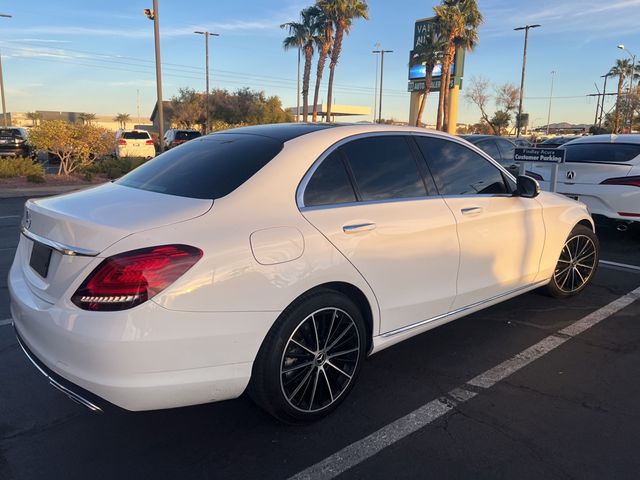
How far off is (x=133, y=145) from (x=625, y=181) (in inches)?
810

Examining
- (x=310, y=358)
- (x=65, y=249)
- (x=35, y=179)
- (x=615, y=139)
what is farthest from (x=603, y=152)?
(x=35, y=179)

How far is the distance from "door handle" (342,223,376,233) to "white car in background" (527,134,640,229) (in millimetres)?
5489

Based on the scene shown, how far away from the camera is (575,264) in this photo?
5.19 meters

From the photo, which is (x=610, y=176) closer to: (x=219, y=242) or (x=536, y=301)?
(x=536, y=301)

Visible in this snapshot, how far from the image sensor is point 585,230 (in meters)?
5.17

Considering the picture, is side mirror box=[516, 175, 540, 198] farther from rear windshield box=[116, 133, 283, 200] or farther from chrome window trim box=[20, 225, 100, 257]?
chrome window trim box=[20, 225, 100, 257]

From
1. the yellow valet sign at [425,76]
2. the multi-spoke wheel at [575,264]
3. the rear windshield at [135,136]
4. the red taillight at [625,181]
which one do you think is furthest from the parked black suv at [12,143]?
the yellow valet sign at [425,76]

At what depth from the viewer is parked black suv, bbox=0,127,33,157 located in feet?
70.1

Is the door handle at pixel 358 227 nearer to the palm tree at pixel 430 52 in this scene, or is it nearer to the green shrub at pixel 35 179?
the green shrub at pixel 35 179

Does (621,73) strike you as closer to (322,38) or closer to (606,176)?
(322,38)

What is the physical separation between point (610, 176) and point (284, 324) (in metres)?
6.29

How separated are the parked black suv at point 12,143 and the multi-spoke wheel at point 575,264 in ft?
71.9

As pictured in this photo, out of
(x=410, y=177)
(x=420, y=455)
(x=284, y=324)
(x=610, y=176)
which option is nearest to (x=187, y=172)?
(x=284, y=324)

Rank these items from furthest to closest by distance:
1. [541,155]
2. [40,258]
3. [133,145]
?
[133,145]
[541,155]
[40,258]
